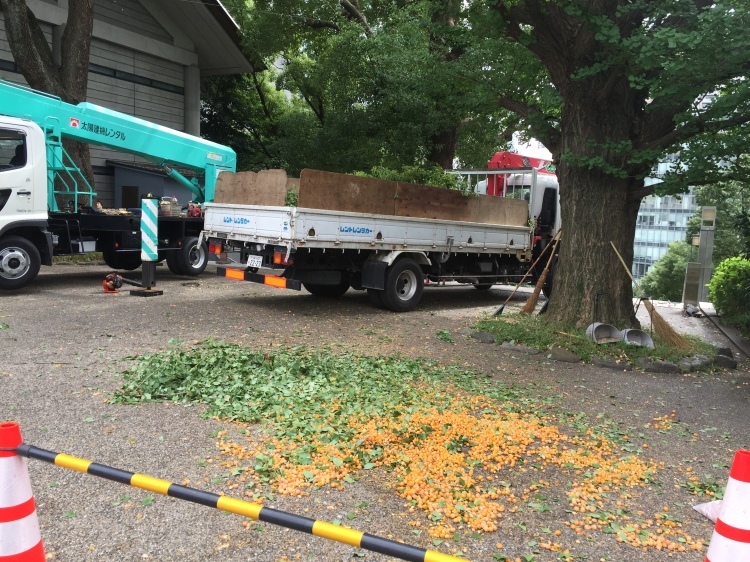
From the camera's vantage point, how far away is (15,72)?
58.6 feet

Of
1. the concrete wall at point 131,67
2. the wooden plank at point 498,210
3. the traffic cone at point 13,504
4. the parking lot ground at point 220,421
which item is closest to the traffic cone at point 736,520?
the parking lot ground at point 220,421

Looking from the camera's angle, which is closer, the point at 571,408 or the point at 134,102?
the point at 571,408

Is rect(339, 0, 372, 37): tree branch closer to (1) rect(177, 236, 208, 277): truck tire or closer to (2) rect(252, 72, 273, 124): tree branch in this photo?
(2) rect(252, 72, 273, 124): tree branch

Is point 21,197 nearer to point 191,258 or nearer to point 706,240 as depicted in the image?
point 191,258

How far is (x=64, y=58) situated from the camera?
51.7ft

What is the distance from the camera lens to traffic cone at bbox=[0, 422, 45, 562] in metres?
2.43

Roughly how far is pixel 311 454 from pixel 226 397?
145cm

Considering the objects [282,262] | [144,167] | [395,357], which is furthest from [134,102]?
[395,357]

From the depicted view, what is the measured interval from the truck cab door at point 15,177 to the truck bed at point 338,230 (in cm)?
306

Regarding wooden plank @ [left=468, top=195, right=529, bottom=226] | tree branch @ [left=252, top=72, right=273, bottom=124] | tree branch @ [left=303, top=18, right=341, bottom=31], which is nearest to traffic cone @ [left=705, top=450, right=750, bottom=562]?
wooden plank @ [left=468, top=195, right=529, bottom=226]

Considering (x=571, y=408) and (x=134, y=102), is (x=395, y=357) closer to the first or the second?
(x=571, y=408)

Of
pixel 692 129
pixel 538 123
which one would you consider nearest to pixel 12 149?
pixel 538 123

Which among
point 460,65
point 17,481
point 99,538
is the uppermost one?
point 460,65

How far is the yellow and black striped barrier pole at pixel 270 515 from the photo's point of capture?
2074mm
